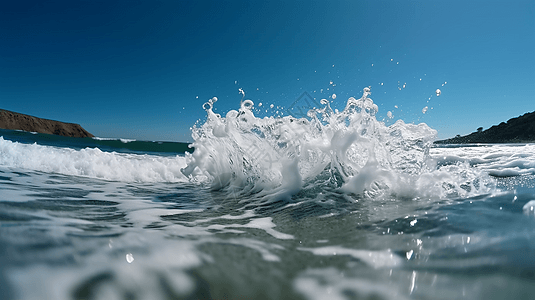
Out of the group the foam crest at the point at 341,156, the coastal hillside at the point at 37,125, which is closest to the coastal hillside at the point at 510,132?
the foam crest at the point at 341,156

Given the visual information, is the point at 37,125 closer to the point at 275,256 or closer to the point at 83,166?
the point at 83,166

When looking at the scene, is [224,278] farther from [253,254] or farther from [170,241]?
[170,241]

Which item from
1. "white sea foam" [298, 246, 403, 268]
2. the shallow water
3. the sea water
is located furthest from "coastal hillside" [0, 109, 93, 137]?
"white sea foam" [298, 246, 403, 268]

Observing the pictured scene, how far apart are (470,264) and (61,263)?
6.07ft

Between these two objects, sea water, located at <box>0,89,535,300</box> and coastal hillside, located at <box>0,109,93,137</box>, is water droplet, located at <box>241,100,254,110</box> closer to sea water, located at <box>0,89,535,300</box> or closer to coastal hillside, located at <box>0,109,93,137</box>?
sea water, located at <box>0,89,535,300</box>

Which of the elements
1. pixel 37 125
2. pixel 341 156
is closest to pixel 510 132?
pixel 341 156

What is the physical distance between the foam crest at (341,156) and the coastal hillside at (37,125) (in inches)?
2513

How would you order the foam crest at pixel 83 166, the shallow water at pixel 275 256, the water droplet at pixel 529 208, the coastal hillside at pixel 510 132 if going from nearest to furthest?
the shallow water at pixel 275 256, the water droplet at pixel 529 208, the foam crest at pixel 83 166, the coastal hillside at pixel 510 132

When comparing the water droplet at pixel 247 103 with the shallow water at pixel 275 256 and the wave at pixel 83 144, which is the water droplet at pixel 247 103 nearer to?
the shallow water at pixel 275 256

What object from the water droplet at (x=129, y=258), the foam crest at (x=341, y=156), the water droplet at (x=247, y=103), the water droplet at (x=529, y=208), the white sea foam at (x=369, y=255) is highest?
the water droplet at (x=247, y=103)

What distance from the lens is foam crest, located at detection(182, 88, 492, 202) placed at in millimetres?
2943

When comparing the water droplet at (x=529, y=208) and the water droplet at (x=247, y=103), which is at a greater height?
the water droplet at (x=247, y=103)

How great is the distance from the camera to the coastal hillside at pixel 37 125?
5012 cm

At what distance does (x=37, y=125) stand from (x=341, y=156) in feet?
238
